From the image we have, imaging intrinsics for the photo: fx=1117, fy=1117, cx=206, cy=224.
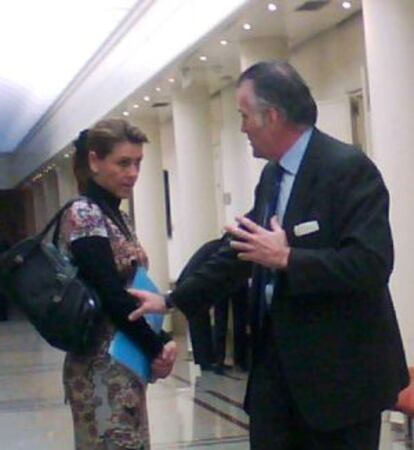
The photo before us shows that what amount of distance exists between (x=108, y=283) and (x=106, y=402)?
385mm

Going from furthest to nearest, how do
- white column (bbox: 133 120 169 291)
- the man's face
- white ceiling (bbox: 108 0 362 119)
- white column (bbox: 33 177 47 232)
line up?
white column (bbox: 33 177 47 232), white column (bbox: 133 120 169 291), white ceiling (bbox: 108 0 362 119), the man's face

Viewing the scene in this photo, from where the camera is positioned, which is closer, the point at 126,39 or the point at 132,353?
the point at 132,353

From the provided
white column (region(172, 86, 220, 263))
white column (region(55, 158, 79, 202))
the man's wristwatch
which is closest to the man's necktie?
the man's wristwatch

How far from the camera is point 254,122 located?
2.95 meters

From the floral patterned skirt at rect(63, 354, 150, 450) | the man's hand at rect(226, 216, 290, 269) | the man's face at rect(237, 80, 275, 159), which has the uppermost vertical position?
the man's face at rect(237, 80, 275, 159)

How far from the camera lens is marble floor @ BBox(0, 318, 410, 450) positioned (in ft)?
25.9

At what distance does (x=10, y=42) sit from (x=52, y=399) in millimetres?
7381

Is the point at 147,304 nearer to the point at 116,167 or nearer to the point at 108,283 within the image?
the point at 108,283

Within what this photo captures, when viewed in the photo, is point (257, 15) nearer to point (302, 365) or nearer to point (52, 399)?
point (52, 399)

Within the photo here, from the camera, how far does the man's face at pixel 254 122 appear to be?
9.66ft

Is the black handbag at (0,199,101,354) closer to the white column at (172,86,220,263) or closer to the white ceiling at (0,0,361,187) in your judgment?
the white ceiling at (0,0,361,187)

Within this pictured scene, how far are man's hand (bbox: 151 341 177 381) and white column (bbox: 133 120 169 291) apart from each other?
48.3 feet

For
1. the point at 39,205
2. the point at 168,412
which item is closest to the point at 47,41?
the point at 168,412

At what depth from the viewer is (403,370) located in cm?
295
